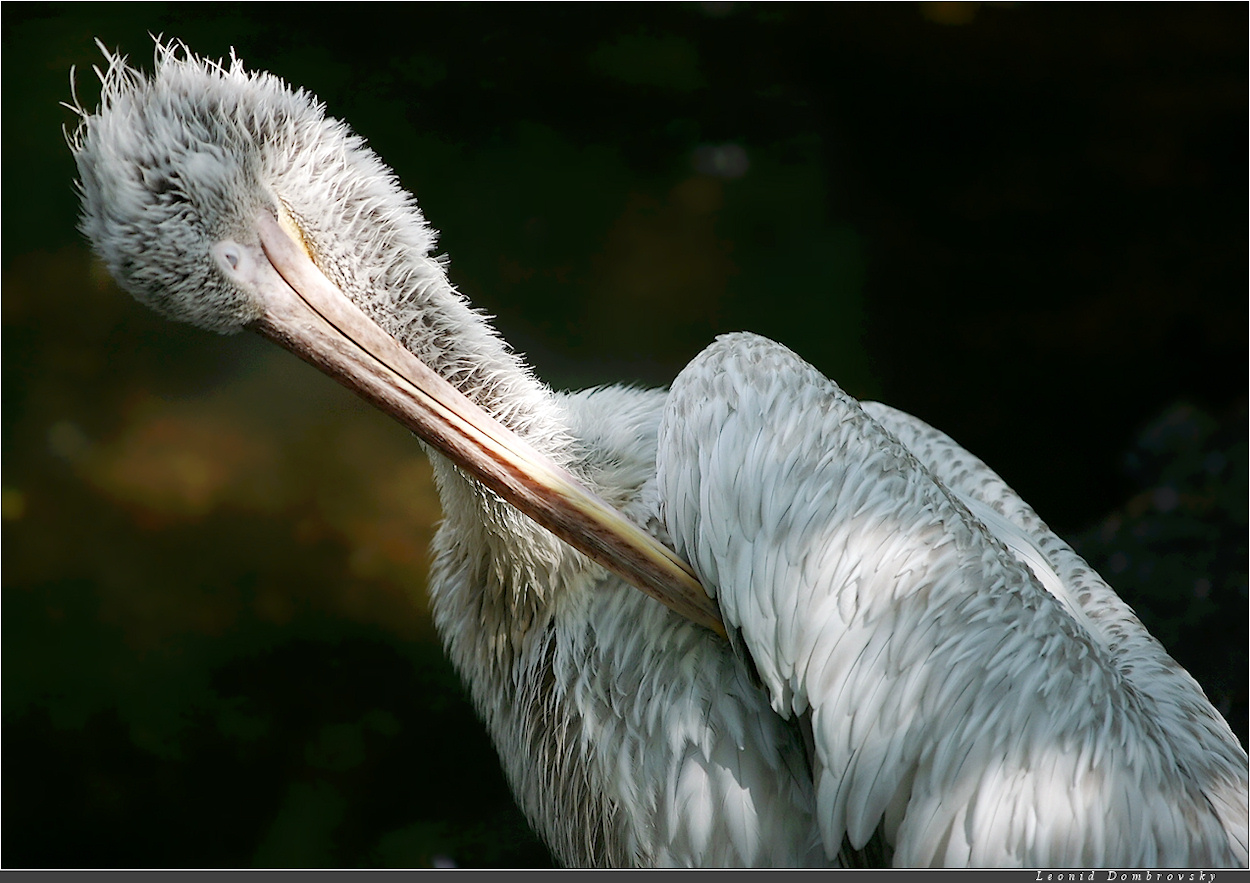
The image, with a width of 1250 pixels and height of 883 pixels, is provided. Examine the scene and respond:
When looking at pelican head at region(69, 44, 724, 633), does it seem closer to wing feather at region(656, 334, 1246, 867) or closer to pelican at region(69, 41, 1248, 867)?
pelican at region(69, 41, 1248, 867)

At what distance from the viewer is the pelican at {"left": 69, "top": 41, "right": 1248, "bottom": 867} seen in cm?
104

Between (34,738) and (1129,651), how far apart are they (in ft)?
7.98

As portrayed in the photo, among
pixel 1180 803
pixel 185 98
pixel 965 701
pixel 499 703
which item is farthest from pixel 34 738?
pixel 1180 803

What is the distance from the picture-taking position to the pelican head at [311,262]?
3.58 feet

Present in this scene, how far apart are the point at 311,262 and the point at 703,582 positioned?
0.62 meters

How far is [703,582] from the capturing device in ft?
3.80

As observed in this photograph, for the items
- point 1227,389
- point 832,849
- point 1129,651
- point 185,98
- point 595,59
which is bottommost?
point 832,849

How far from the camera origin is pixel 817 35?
2.18 m

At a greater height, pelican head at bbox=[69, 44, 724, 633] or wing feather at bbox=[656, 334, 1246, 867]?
pelican head at bbox=[69, 44, 724, 633]

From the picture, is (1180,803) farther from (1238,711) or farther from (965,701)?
(1238,711)

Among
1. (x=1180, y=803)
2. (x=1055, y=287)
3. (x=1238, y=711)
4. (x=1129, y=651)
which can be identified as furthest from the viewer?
(x=1055, y=287)
